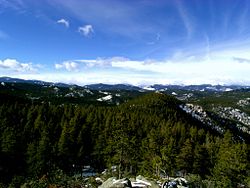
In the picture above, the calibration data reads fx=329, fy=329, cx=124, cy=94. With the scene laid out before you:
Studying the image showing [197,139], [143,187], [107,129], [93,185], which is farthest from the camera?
[197,139]

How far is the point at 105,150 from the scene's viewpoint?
106m

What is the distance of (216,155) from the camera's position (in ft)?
348

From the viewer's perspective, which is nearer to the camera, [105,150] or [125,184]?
[125,184]

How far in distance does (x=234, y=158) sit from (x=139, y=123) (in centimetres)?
7135

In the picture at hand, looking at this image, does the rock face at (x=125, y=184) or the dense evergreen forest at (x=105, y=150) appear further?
the dense evergreen forest at (x=105, y=150)

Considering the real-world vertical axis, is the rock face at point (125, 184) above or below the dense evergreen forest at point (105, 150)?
above

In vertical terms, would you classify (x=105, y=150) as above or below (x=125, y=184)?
below

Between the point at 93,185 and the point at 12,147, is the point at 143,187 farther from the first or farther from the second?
the point at 12,147

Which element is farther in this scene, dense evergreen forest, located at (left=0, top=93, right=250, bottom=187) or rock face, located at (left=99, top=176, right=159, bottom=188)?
dense evergreen forest, located at (left=0, top=93, right=250, bottom=187)

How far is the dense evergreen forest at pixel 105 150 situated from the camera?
80.2 meters

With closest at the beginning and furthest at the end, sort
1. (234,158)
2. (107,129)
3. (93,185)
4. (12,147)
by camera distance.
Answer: (93,185) < (234,158) < (12,147) < (107,129)

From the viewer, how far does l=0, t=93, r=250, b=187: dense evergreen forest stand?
8019 centimetres

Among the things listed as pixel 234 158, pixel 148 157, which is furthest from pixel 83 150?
pixel 234 158

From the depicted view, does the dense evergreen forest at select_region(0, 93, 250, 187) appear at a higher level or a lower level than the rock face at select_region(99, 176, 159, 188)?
lower
